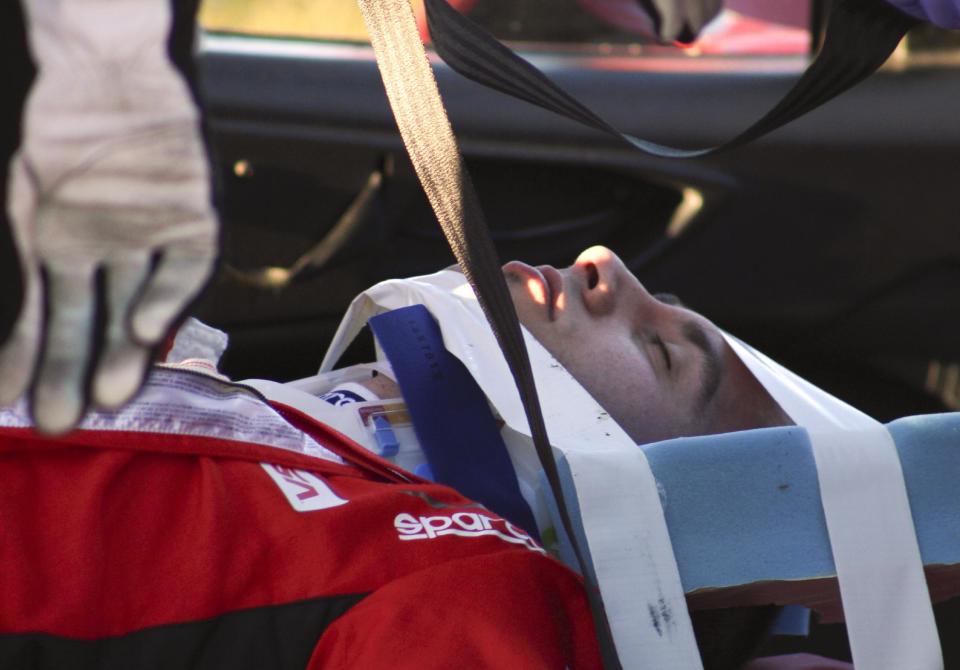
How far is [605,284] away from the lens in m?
1.64

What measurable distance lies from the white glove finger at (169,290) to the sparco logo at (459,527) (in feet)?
1.79

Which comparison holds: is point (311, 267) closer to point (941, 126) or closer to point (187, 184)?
point (941, 126)

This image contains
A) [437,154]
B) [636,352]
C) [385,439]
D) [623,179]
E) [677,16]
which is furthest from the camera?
[623,179]

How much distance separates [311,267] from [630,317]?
3.63 ft

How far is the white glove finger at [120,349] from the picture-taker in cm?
66

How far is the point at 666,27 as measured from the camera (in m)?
2.29

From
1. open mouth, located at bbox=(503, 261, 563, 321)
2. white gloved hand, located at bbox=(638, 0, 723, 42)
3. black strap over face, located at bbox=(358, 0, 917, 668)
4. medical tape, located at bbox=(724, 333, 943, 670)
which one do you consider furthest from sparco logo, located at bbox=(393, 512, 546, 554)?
white gloved hand, located at bbox=(638, 0, 723, 42)

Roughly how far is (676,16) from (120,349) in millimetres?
1820

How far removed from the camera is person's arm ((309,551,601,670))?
108 cm

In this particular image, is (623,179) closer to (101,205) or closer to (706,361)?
(706,361)

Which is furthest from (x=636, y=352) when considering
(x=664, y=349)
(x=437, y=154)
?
(x=437, y=154)

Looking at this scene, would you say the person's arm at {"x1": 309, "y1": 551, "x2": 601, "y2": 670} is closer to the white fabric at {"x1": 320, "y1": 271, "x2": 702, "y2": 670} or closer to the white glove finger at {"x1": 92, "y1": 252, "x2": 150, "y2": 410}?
the white fabric at {"x1": 320, "y1": 271, "x2": 702, "y2": 670}

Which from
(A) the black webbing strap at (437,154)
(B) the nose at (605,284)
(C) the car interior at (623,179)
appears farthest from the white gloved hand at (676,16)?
(A) the black webbing strap at (437,154)

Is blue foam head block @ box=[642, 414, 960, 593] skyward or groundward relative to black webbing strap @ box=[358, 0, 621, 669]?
groundward
